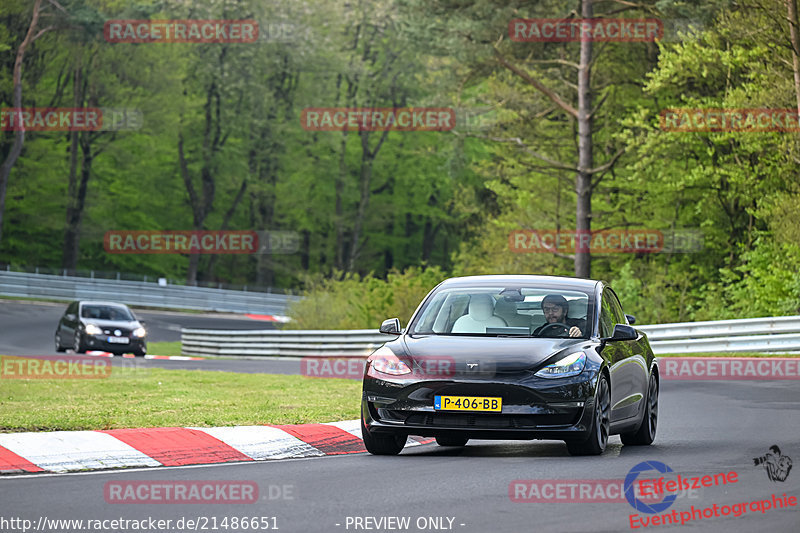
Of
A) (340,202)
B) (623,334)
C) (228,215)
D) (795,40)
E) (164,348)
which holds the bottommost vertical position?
(164,348)

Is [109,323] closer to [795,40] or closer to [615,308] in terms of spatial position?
[795,40]

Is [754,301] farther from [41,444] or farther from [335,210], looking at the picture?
[335,210]

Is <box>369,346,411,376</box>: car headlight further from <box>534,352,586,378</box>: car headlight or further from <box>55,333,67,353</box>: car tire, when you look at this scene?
<box>55,333,67,353</box>: car tire

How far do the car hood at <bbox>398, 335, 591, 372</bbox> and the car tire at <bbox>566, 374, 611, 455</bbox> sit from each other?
411 millimetres

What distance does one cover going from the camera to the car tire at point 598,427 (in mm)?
10727

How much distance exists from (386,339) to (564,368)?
20.4 meters

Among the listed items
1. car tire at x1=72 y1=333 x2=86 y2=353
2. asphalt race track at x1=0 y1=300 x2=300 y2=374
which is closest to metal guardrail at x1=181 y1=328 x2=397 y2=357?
asphalt race track at x1=0 y1=300 x2=300 y2=374

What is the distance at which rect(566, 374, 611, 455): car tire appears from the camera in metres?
10.7

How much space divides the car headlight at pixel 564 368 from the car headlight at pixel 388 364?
3.70 ft

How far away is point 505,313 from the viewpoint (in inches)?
468

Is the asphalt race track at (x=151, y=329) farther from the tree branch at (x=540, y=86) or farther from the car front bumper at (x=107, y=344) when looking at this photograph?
the tree branch at (x=540, y=86)

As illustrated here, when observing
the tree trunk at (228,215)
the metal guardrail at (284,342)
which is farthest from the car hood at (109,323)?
the tree trunk at (228,215)

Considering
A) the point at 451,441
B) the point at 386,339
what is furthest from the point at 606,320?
the point at 386,339

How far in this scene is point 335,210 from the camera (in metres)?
83.5
